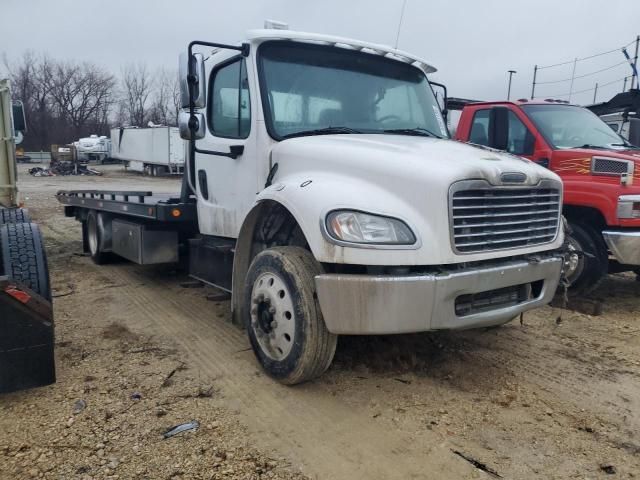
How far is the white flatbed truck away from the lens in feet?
10.4

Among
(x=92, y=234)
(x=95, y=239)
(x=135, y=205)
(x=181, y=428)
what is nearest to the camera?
(x=181, y=428)

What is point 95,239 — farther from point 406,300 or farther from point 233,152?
point 406,300

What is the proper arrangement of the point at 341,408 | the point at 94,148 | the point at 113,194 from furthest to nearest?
A: the point at 94,148 → the point at 113,194 → the point at 341,408

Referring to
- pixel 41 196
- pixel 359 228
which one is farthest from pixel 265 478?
pixel 41 196

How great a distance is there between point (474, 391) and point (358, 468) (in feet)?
4.07

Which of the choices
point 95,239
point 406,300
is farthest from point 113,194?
point 406,300

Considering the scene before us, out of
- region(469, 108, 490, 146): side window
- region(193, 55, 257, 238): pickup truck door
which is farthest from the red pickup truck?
region(193, 55, 257, 238): pickup truck door

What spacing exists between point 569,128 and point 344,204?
15.1ft

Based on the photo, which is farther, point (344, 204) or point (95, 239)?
point (95, 239)

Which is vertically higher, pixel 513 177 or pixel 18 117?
pixel 18 117

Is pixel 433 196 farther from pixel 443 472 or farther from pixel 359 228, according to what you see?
pixel 443 472

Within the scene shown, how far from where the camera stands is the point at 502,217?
3.50 meters

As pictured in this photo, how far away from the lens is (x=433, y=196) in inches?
125

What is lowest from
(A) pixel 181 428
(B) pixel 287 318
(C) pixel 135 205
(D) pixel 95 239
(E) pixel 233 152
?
(A) pixel 181 428
